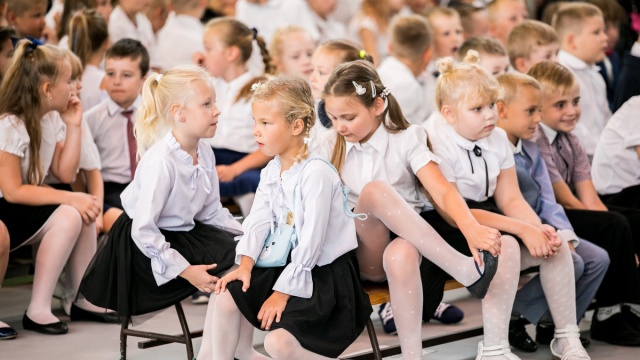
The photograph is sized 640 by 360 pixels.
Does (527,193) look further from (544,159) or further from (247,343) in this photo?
(247,343)

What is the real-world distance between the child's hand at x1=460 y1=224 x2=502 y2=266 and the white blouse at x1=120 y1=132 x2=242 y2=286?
938 millimetres

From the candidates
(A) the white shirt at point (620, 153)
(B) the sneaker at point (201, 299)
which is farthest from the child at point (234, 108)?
(A) the white shirt at point (620, 153)

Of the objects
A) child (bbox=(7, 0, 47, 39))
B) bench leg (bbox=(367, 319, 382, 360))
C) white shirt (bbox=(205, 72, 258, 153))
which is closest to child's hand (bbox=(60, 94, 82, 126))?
white shirt (bbox=(205, 72, 258, 153))

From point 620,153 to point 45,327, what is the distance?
260 cm

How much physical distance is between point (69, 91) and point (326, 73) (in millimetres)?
1141

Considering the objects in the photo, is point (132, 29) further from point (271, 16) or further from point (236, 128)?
point (236, 128)

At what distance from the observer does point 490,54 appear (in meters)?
5.08

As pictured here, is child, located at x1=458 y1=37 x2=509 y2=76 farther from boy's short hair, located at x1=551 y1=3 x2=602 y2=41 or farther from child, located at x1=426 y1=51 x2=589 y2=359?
child, located at x1=426 y1=51 x2=589 y2=359

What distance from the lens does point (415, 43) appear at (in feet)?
18.1

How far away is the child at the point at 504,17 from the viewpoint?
267 inches

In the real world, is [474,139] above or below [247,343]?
above

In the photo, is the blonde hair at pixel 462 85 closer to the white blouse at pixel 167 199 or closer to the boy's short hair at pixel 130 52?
the white blouse at pixel 167 199

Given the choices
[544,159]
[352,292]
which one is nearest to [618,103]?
[544,159]

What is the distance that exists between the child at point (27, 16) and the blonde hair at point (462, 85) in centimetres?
259
